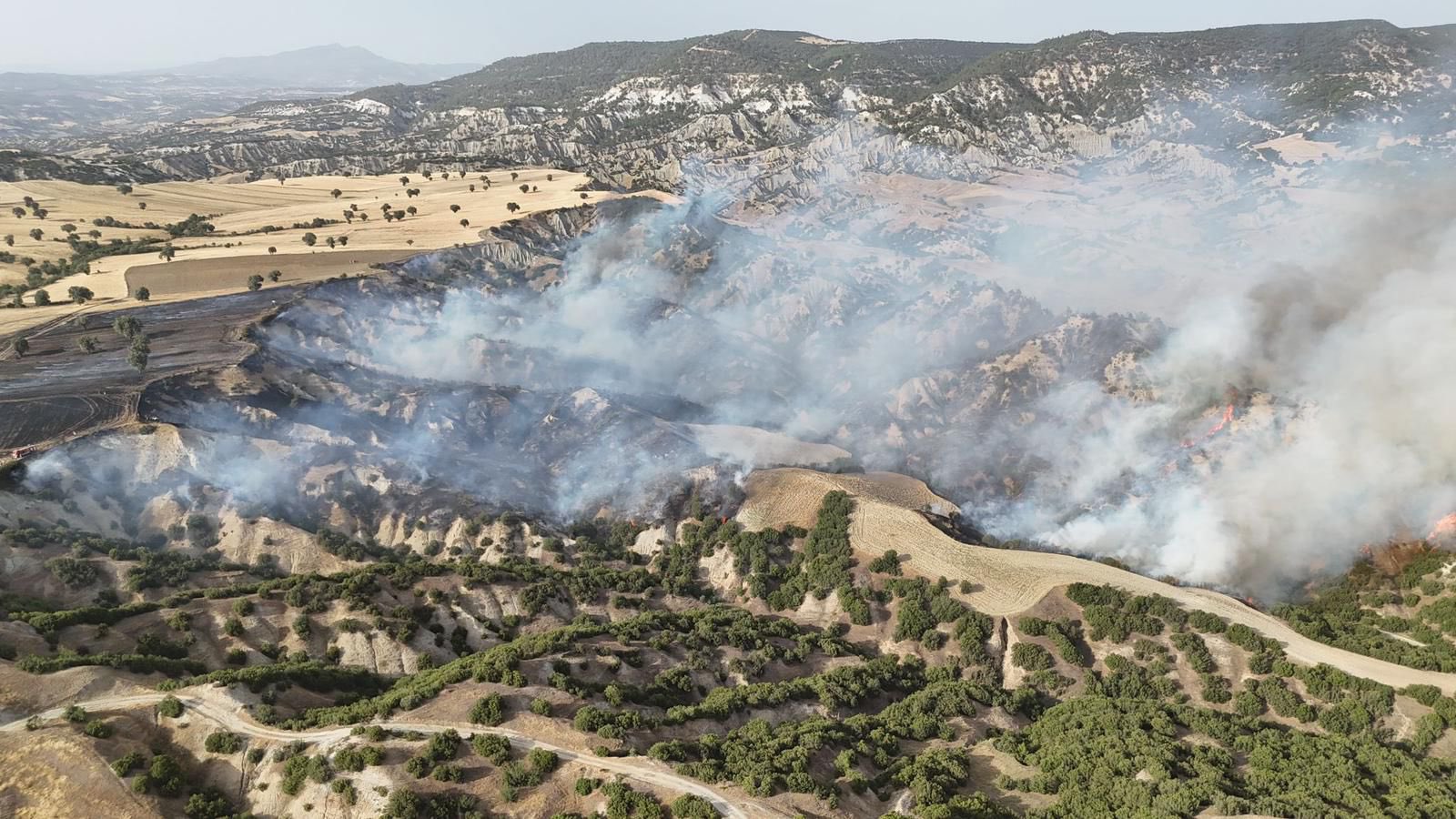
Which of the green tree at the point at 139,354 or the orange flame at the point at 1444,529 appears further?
the green tree at the point at 139,354

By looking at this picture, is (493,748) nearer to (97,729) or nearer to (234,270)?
(97,729)

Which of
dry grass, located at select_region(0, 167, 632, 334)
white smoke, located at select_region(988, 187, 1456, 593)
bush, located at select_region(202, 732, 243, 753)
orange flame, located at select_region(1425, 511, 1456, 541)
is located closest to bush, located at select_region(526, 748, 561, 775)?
bush, located at select_region(202, 732, 243, 753)

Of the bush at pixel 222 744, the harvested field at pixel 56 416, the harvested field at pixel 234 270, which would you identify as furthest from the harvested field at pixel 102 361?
the bush at pixel 222 744

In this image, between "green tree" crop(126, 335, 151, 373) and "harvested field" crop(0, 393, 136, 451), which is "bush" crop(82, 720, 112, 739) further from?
"green tree" crop(126, 335, 151, 373)

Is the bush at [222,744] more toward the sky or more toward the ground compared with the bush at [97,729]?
more toward the ground

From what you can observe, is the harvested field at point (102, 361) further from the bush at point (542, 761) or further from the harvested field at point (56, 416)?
the bush at point (542, 761)

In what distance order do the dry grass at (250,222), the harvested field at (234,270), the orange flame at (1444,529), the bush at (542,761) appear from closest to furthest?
the bush at (542,761)
the orange flame at (1444,529)
the harvested field at (234,270)
the dry grass at (250,222)

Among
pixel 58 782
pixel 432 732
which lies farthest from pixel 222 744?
pixel 432 732
